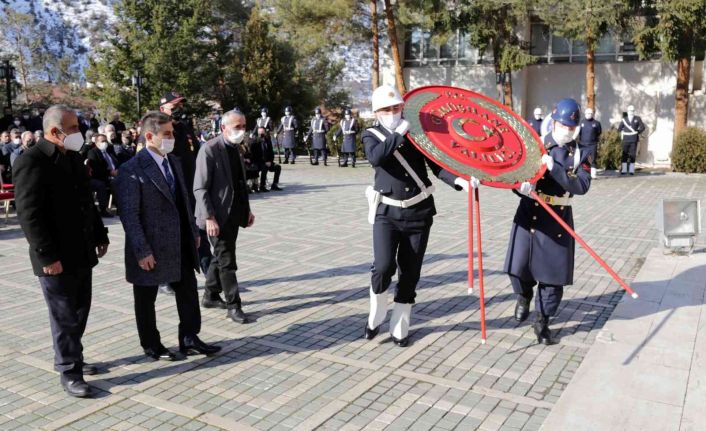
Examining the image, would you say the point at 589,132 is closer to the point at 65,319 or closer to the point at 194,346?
the point at 194,346

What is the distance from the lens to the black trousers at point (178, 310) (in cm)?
452

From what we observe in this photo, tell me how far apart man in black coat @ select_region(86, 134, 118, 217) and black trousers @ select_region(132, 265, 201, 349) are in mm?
7222

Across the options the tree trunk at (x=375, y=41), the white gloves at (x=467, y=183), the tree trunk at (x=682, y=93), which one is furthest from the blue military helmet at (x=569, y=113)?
the tree trunk at (x=375, y=41)

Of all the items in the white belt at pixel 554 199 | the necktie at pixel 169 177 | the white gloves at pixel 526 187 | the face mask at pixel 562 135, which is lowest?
the white belt at pixel 554 199

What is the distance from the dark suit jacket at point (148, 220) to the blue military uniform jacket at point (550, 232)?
2582mm

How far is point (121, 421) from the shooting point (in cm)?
373

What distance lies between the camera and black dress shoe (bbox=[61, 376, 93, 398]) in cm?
403

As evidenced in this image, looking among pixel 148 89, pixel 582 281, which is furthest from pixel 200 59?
pixel 582 281

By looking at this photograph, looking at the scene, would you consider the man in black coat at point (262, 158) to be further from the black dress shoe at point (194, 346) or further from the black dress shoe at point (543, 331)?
the black dress shoe at point (543, 331)

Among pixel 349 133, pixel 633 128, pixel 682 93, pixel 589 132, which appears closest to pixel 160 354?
pixel 589 132

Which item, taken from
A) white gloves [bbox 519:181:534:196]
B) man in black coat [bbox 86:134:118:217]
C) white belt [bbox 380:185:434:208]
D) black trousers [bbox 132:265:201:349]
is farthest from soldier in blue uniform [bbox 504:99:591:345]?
man in black coat [bbox 86:134:118:217]

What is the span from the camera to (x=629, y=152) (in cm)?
1950

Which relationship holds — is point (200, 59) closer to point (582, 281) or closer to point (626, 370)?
point (582, 281)

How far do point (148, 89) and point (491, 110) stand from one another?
29.3 meters
